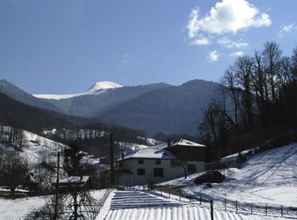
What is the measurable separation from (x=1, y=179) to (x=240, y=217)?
198 feet

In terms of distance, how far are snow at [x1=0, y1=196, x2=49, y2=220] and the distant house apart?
70.3 ft

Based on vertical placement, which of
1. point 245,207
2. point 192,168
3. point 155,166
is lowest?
point 245,207

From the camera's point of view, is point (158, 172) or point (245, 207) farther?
point (158, 172)

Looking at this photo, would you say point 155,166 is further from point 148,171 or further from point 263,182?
point 263,182

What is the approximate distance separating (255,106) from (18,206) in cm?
5116

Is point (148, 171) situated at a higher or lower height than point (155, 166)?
lower

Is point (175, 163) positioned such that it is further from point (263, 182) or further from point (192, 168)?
point (263, 182)

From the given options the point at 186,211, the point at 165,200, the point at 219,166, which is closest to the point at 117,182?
the point at 219,166

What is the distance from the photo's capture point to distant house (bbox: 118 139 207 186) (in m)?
66.3

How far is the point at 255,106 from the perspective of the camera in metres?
79.1

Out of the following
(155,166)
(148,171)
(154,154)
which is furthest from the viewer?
(154,154)

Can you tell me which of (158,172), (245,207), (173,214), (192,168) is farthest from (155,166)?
(173,214)

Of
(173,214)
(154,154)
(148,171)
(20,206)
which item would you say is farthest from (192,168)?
(173,214)

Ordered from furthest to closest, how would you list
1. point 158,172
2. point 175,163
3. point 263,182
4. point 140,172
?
A: point 175,163
point 158,172
point 140,172
point 263,182
